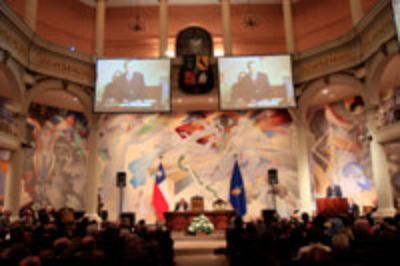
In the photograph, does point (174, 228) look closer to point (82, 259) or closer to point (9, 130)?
point (9, 130)

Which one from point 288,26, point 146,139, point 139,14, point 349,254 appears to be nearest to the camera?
point 349,254

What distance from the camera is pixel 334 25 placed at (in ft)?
57.2

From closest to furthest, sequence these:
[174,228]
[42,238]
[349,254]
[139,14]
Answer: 1. [349,254]
2. [42,238]
3. [174,228]
4. [139,14]

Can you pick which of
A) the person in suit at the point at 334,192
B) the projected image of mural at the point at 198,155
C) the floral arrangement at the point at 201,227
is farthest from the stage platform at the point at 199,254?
the person in suit at the point at 334,192

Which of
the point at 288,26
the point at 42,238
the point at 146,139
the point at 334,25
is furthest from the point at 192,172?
the point at 42,238

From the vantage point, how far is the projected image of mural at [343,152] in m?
15.4

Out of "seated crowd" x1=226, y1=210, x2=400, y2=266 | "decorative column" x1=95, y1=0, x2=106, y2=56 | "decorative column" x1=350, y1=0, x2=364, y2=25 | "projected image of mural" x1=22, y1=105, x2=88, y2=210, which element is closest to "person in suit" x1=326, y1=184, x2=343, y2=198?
"decorative column" x1=350, y1=0, x2=364, y2=25

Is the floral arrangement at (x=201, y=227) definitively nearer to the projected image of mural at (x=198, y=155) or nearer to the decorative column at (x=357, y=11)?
the projected image of mural at (x=198, y=155)

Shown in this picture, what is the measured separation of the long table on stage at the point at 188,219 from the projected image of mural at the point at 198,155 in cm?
228

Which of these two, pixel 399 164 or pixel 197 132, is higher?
pixel 197 132

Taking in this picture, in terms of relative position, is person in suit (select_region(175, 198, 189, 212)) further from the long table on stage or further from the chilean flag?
the long table on stage

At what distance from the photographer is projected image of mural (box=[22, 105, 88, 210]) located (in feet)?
50.8

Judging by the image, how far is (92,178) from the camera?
1489cm

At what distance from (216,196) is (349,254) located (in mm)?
12992
